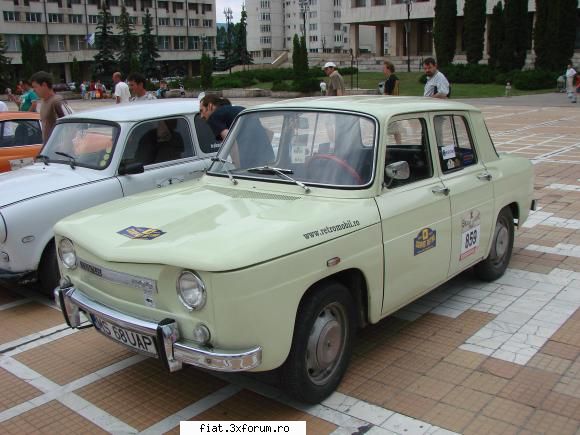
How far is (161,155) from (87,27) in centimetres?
9216

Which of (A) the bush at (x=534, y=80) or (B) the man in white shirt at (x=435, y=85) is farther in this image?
(A) the bush at (x=534, y=80)

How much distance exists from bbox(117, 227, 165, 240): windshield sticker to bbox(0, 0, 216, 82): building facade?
247 feet

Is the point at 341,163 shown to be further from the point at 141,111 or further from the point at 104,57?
the point at 104,57

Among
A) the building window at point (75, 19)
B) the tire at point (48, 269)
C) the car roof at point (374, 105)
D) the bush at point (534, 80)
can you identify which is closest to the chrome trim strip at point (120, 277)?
the car roof at point (374, 105)

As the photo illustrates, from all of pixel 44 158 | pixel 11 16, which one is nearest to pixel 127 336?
pixel 44 158

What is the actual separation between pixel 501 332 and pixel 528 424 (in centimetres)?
139

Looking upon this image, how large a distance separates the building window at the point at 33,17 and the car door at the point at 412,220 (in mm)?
91182

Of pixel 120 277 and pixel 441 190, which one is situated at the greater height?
pixel 441 190

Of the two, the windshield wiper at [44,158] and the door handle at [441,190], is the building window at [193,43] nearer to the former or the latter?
the windshield wiper at [44,158]

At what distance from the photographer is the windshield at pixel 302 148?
446 centimetres

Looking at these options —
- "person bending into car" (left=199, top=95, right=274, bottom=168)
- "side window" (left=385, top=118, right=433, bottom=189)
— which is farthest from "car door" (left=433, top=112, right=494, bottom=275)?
"person bending into car" (left=199, top=95, right=274, bottom=168)

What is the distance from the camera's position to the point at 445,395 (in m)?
4.12

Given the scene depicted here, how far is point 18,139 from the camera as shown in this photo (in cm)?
968

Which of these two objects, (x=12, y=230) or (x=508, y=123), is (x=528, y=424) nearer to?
(x=12, y=230)
